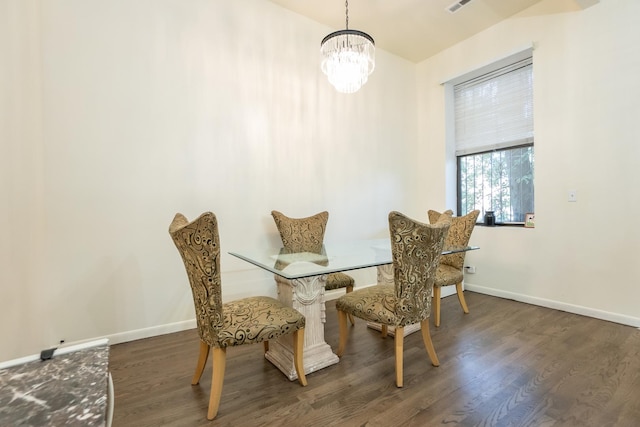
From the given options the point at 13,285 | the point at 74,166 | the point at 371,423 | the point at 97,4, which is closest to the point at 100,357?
the point at 371,423

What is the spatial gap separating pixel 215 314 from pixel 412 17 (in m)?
3.72

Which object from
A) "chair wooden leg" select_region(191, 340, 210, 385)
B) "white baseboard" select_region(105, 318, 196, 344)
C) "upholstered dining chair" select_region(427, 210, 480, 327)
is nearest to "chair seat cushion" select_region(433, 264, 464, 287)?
"upholstered dining chair" select_region(427, 210, 480, 327)

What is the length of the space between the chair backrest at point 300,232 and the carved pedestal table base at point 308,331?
2.53ft

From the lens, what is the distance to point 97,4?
2.31 m

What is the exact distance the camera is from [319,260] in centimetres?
220

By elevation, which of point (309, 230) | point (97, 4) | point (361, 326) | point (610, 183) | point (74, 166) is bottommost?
point (361, 326)

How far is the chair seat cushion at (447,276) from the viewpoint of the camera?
8.83 ft

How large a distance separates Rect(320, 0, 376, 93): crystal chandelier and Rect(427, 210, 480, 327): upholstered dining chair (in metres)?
1.80

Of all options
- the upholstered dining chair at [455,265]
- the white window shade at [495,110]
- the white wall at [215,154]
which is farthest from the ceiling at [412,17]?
the upholstered dining chair at [455,265]

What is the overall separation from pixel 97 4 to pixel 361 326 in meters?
3.50

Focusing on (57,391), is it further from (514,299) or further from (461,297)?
(514,299)

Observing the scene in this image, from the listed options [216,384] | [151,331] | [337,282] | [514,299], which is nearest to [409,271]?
[337,282]

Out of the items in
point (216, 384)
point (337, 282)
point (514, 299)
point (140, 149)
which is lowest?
point (514, 299)

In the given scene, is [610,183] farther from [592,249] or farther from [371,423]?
[371,423]
